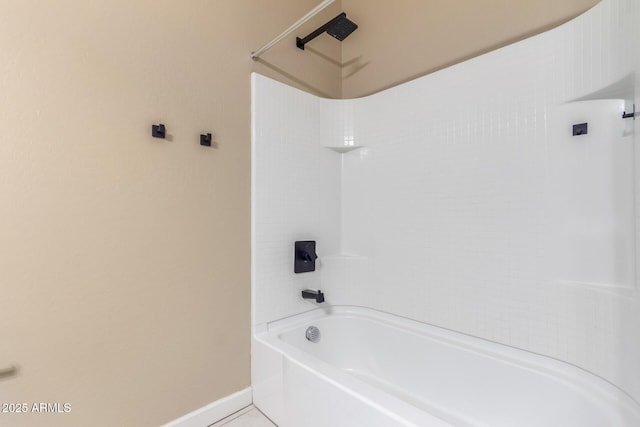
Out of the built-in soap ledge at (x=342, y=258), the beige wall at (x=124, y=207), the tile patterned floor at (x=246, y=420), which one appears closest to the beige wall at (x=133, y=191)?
the beige wall at (x=124, y=207)

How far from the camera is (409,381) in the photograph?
5.73 ft

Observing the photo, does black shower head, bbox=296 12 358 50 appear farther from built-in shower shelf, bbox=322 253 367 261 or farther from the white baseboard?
the white baseboard

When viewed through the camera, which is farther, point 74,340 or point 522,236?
point 522,236

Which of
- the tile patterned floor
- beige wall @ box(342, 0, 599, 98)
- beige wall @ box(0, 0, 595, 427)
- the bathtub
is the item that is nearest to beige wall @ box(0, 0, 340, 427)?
beige wall @ box(0, 0, 595, 427)

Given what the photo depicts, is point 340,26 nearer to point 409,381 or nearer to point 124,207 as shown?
point 124,207

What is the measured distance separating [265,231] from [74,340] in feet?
3.25

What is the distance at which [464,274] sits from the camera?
5.38ft

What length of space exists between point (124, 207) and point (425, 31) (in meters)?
2.03

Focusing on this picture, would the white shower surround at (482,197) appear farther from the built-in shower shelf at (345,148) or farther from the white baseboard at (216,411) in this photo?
the white baseboard at (216,411)

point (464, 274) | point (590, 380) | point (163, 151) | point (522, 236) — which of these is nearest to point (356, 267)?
point (464, 274)

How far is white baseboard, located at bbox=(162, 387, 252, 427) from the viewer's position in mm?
1463

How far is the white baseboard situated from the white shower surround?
5.5 inches

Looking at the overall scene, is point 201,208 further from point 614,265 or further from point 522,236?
point 614,265

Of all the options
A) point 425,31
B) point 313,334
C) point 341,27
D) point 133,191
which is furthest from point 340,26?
point 313,334
